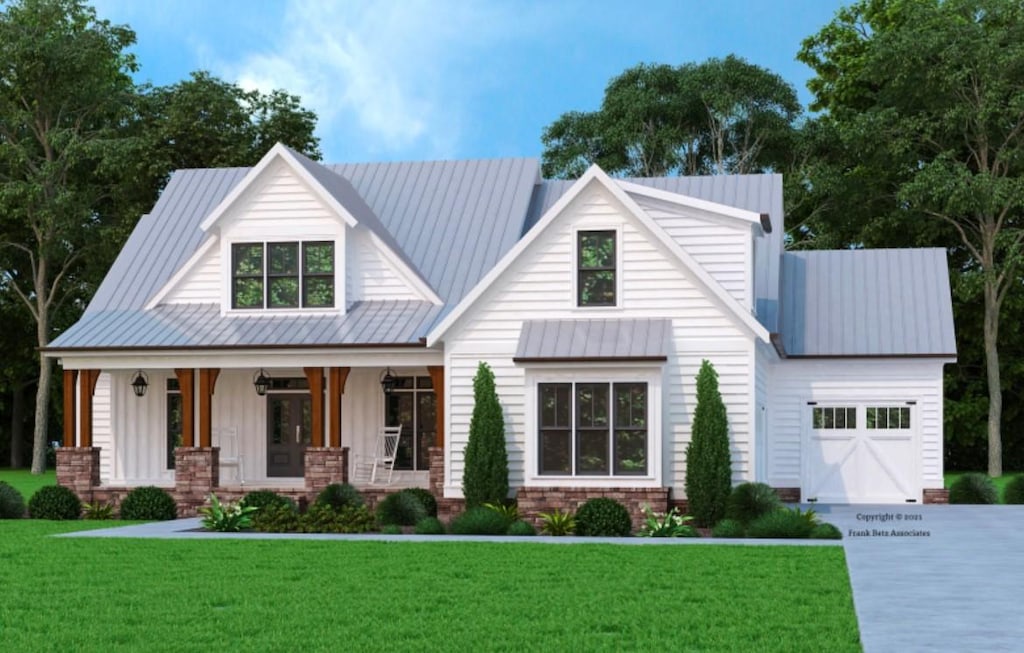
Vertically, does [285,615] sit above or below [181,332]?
below

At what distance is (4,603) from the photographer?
45.3 ft

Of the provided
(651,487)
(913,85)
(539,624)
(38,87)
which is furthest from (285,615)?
(38,87)

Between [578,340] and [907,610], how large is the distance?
42.0ft

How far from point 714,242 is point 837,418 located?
5.49 metres

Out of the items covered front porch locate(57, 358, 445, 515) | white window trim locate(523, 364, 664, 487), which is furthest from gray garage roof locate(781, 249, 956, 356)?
covered front porch locate(57, 358, 445, 515)

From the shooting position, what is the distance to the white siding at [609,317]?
25266mm

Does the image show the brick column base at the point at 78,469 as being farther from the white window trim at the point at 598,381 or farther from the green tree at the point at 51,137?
the green tree at the point at 51,137

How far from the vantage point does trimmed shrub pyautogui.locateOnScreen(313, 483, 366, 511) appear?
83.3 ft

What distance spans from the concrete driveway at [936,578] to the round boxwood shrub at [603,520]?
11.5 ft

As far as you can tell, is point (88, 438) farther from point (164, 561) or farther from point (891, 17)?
point (891, 17)

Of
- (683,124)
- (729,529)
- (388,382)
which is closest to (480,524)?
(729,529)

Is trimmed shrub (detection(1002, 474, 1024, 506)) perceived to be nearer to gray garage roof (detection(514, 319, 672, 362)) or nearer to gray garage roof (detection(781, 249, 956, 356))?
gray garage roof (detection(781, 249, 956, 356))

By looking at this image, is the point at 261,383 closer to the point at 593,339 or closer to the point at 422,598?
the point at 593,339

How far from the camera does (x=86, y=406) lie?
29.3m
